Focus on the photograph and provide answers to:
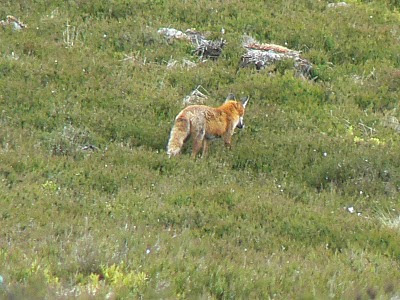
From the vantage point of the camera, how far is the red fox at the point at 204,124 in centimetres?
1302

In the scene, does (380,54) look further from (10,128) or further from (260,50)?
(10,128)

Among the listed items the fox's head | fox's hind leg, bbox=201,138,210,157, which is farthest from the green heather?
the fox's head

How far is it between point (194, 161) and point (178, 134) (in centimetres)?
64

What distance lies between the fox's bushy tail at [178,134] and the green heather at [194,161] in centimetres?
34

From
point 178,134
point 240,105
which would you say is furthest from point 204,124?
point 240,105

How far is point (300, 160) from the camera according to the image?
13141 mm

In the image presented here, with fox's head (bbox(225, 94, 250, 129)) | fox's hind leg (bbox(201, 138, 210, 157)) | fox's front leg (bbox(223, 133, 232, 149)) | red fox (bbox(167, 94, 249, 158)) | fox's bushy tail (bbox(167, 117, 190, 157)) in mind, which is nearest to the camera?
fox's bushy tail (bbox(167, 117, 190, 157))

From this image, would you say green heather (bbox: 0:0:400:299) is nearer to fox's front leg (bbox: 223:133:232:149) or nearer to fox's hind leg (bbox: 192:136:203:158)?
fox's front leg (bbox: 223:133:232:149)

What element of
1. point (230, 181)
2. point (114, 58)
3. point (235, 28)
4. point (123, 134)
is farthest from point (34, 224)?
point (235, 28)

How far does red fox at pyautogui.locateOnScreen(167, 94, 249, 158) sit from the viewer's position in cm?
1302

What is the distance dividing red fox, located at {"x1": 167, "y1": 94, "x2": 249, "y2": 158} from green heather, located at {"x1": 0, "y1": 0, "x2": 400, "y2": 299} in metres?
0.27

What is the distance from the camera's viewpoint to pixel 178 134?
13016mm

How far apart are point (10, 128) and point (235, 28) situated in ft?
24.2

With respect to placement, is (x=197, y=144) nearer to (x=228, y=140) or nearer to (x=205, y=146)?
(x=205, y=146)
